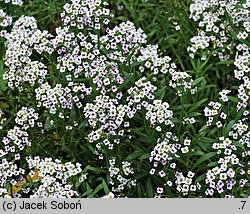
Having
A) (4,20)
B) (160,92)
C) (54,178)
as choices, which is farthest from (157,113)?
(4,20)

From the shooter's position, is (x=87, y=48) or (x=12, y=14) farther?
(x=12, y=14)

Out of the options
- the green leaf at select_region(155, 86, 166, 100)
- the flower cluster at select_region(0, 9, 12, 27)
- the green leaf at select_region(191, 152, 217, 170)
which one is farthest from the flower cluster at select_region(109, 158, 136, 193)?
the flower cluster at select_region(0, 9, 12, 27)

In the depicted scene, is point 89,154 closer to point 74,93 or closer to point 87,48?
point 74,93

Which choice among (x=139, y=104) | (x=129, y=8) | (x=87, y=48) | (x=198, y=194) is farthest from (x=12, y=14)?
(x=198, y=194)

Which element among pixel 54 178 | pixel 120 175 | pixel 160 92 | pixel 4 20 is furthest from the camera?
pixel 4 20

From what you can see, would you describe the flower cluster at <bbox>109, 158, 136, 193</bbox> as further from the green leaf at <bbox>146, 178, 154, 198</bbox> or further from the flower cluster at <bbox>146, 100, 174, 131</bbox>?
the flower cluster at <bbox>146, 100, 174, 131</bbox>

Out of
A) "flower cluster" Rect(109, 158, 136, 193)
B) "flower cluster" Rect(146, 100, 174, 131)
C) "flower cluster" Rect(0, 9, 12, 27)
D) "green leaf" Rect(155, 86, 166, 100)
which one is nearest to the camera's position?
"flower cluster" Rect(146, 100, 174, 131)

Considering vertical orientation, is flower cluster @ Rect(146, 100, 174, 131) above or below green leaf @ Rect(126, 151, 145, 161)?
Answer: above

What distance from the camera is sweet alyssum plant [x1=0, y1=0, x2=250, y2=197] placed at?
198 inches

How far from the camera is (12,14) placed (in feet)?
22.7

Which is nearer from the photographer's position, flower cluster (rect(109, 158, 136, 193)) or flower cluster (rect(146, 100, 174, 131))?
flower cluster (rect(146, 100, 174, 131))

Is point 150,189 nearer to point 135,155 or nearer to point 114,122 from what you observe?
point 135,155

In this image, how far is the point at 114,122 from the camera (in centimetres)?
511

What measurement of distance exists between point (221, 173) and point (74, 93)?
5.01ft
